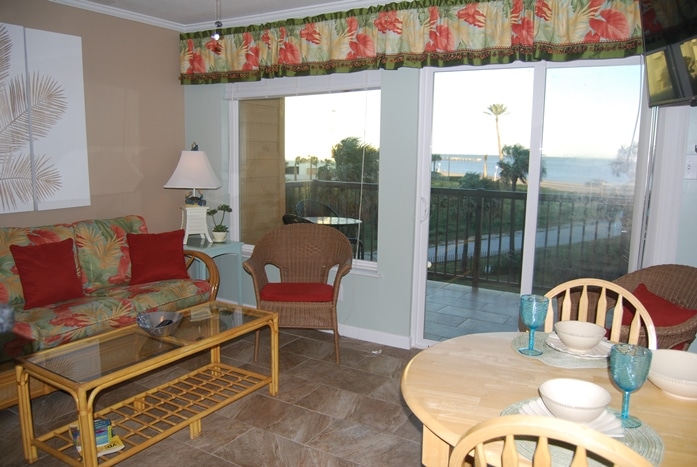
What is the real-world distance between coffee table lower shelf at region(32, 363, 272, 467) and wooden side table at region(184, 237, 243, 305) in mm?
1218

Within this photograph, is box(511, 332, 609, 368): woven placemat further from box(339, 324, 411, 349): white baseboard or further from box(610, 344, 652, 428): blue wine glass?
box(339, 324, 411, 349): white baseboard

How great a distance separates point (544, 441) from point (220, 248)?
3546 mm

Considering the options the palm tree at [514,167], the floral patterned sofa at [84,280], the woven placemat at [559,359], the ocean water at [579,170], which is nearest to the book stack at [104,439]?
the floral patterned sofa at [84,280]

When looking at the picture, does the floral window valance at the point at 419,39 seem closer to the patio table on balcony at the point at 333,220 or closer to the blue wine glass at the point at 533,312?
the patio table on balcony at the point at 333,220

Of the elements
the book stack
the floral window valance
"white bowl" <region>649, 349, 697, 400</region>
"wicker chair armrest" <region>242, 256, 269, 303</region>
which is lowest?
the book stack

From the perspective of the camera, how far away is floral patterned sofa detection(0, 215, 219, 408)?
2.88 meters

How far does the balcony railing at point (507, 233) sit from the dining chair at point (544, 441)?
7.99 feet

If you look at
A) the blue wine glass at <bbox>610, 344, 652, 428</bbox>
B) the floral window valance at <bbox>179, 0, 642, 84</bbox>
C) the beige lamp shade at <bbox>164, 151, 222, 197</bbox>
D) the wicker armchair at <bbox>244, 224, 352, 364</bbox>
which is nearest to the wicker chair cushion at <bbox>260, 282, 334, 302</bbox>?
the wicker armchair at <bbox>244, 224, 352, 364</bbox>

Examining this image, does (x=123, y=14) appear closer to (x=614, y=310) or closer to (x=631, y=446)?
(x=614, y=310)

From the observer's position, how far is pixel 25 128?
3531mm

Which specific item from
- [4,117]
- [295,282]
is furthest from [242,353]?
[4,117]

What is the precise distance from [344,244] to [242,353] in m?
1.07

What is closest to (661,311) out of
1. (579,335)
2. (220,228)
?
(579,335)

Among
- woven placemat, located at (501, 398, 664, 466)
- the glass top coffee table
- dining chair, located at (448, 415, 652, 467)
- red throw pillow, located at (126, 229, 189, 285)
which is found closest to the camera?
dining chair, located at (448, 415, 652, 467)
